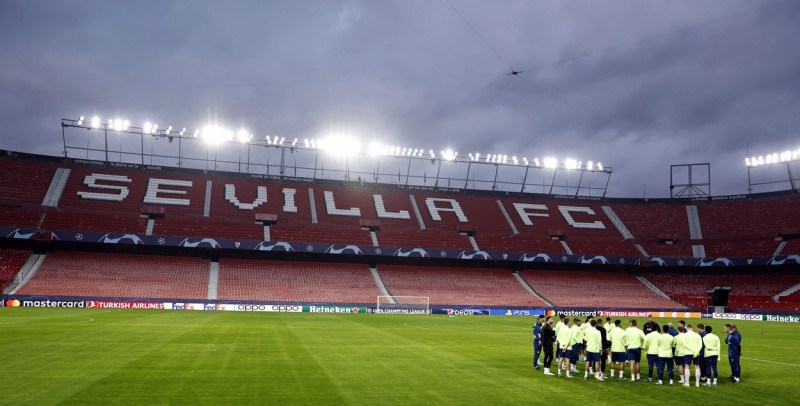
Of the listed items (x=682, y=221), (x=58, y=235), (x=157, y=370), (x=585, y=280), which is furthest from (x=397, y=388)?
(x=682, y=221)

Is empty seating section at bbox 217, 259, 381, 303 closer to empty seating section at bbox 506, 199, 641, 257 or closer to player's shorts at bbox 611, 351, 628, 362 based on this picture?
empty seating section at bbox 506, 199, 641, 257

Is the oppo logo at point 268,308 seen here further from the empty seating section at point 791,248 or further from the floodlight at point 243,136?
the empty seating section at point 791,248

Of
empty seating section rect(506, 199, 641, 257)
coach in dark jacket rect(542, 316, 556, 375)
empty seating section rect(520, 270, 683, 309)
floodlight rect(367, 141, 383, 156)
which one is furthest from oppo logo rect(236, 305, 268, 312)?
coach in dark jacket rect(542, 316, 556, 375)

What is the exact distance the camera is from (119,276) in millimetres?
A: 53812

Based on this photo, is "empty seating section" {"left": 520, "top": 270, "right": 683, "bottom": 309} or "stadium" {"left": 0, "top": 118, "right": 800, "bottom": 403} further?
"empty seating section" {"left": 520, "top": 270, "right": 683, "bottom": 309}

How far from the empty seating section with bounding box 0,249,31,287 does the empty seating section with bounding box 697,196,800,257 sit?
3170 inches

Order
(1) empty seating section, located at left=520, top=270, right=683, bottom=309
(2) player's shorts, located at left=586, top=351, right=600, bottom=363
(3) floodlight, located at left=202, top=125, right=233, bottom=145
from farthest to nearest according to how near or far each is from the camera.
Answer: (3) floodlight, located at left=202, top=125, right=233, bottom=145, (1) empty seating section, located at left=520, top=270, right=683, bottom=309, (2) player's shorts, located at left=586, top=351, right=600, bottom=363

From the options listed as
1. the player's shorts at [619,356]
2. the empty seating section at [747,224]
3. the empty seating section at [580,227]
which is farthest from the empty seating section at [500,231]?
the player's shorts at [619,356]

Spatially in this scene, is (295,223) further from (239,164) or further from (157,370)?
(157,370)

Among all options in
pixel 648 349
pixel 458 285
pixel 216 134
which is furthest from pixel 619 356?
pixel 216 134

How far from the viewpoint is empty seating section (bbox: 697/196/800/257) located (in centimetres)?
6819

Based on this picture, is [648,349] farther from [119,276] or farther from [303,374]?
[119,276]

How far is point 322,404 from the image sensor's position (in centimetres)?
1169

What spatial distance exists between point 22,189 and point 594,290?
67914 mm
